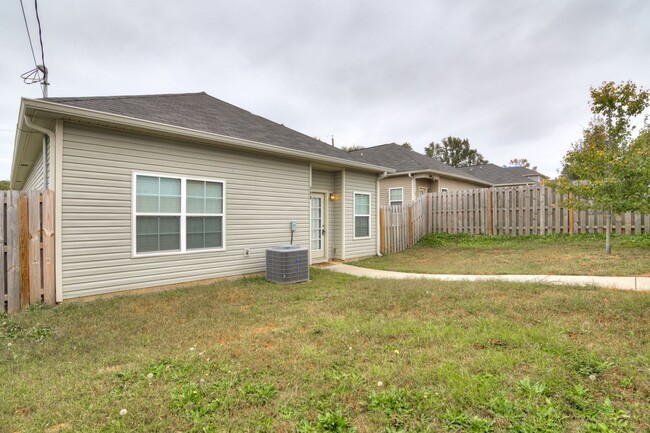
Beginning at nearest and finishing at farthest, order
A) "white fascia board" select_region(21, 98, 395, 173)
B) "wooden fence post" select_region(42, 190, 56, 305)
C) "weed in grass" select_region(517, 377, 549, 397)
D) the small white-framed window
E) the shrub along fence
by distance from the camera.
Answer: "weed in grass" select_region(517, 377, 549, 397) → "white fascia board" select_region(21, 98, 395, 173) → "wooden fence post" select_region(42, 190, 56, 305) → the shrub along fence → the small white-framed window

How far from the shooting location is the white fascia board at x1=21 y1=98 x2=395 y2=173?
15.4 feet

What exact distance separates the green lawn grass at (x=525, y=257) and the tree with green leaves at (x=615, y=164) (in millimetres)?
808

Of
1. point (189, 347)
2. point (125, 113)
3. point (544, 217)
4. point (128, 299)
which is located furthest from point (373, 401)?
point (544, 217)

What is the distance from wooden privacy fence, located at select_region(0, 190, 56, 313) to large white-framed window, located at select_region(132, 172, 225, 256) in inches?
47.1

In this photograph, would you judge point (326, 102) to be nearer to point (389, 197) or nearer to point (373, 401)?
point (389, 197)

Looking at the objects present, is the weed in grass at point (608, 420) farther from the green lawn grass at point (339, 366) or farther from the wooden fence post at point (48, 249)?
the wooden fence post at point (48, 249)

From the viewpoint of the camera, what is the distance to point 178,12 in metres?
8.70

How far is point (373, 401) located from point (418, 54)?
12.6 metres

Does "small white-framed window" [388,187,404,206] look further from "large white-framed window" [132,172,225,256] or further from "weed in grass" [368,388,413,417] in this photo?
"weed in grass" [368,388,413,417]

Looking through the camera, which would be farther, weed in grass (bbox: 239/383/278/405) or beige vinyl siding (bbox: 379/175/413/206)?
beige vinyl siding (bbox: 379/175/413/206)

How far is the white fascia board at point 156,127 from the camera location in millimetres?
4684

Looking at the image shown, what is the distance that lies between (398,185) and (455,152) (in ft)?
121

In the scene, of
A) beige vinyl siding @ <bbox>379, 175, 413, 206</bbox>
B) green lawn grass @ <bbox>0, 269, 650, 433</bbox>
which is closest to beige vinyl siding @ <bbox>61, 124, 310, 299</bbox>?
green lawn grass @ <bbox>0, 269, 650, 433</bbox>

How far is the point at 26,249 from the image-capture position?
483 cm
